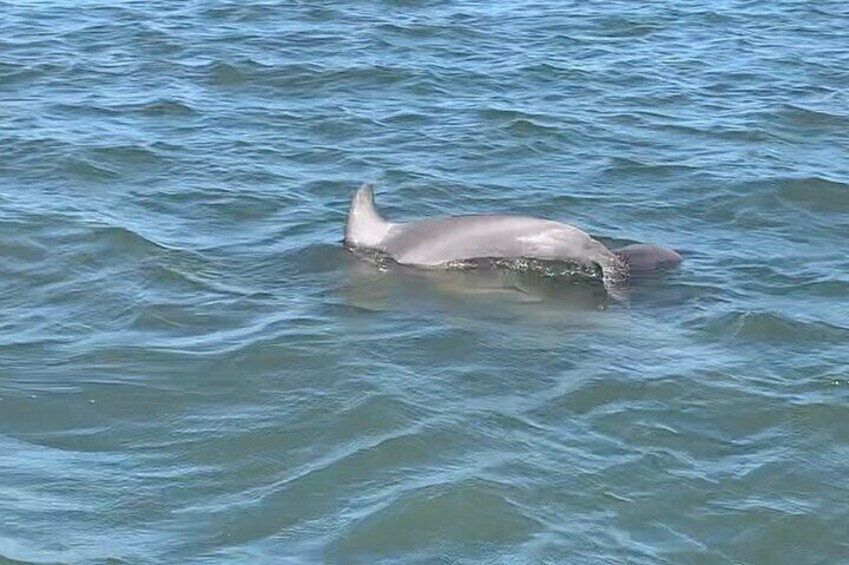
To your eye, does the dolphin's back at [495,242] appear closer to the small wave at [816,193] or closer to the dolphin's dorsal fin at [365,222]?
the dolphin's dorsal fin at [365,222]

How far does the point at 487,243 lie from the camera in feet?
38.7

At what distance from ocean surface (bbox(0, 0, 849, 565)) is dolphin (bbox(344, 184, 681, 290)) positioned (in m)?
0.19

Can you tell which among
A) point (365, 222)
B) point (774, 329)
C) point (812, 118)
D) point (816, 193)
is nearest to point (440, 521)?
point (774, 329)

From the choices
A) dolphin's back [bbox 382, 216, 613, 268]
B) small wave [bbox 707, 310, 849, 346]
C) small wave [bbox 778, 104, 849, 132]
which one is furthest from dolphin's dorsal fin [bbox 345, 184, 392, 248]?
small wave [bbox 778, 104, 849, 132]

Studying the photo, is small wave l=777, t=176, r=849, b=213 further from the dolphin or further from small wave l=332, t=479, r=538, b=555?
small wave l=332, t=479, r=538, b=555

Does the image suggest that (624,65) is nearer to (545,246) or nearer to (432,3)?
(432,3)

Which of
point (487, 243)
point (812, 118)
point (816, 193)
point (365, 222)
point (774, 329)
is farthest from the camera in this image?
point (812, 118)

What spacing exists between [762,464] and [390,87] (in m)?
9.59

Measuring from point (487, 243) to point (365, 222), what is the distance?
3.47 ft

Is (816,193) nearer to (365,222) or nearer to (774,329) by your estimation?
(774,329)

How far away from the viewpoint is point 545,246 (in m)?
11.7

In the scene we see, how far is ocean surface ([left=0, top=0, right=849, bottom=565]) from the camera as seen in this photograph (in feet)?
27.0

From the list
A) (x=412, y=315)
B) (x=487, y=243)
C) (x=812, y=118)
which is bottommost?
(x=812, y=118)

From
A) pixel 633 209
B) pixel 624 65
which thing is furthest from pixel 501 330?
pixel 624 65
